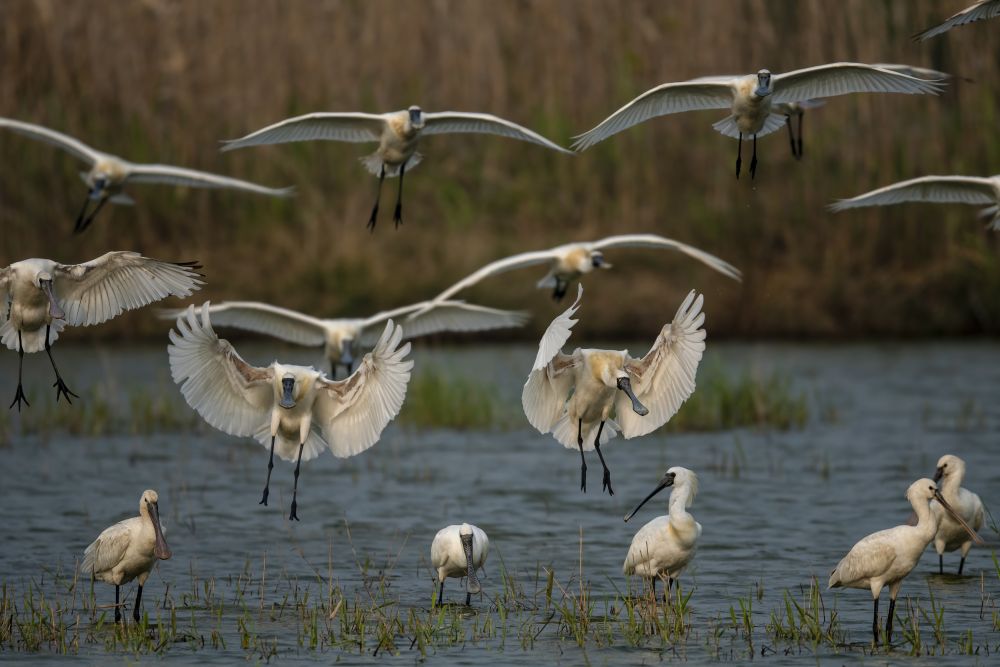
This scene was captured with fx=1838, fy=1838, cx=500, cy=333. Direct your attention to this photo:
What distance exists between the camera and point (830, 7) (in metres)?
22.4

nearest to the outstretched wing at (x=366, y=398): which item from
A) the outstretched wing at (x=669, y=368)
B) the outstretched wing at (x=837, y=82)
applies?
the outstretched wing at (x=669, y=368)

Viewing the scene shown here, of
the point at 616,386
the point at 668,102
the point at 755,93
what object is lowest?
the point at 616,386

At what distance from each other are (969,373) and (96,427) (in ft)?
34.5

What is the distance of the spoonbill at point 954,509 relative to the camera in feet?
41.5

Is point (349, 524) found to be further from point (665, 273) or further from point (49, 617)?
point (665, 273)

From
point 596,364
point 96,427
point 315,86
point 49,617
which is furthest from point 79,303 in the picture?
point 315,86

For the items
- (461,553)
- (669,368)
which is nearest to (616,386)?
(669,368)

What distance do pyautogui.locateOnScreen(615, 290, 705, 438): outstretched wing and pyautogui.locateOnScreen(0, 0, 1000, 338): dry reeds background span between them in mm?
11086

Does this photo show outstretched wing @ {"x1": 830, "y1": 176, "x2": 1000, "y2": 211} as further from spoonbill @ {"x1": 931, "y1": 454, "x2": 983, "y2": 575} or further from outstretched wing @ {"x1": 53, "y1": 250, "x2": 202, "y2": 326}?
outstretched wing @ {"x1": 53, "y1": 250, "x2": 202, "y2": 326}

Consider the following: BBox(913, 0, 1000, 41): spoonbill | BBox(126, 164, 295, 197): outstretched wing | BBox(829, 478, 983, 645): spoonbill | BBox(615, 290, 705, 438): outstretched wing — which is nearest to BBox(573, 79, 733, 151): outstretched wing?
BBox(615, 290, 705, 438): outstretched wing

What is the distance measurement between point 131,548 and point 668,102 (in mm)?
4850

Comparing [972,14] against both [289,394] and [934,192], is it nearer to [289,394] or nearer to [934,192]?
[934,192]

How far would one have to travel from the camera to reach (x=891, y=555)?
10953mm

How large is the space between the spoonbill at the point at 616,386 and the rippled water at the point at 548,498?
1.08m
